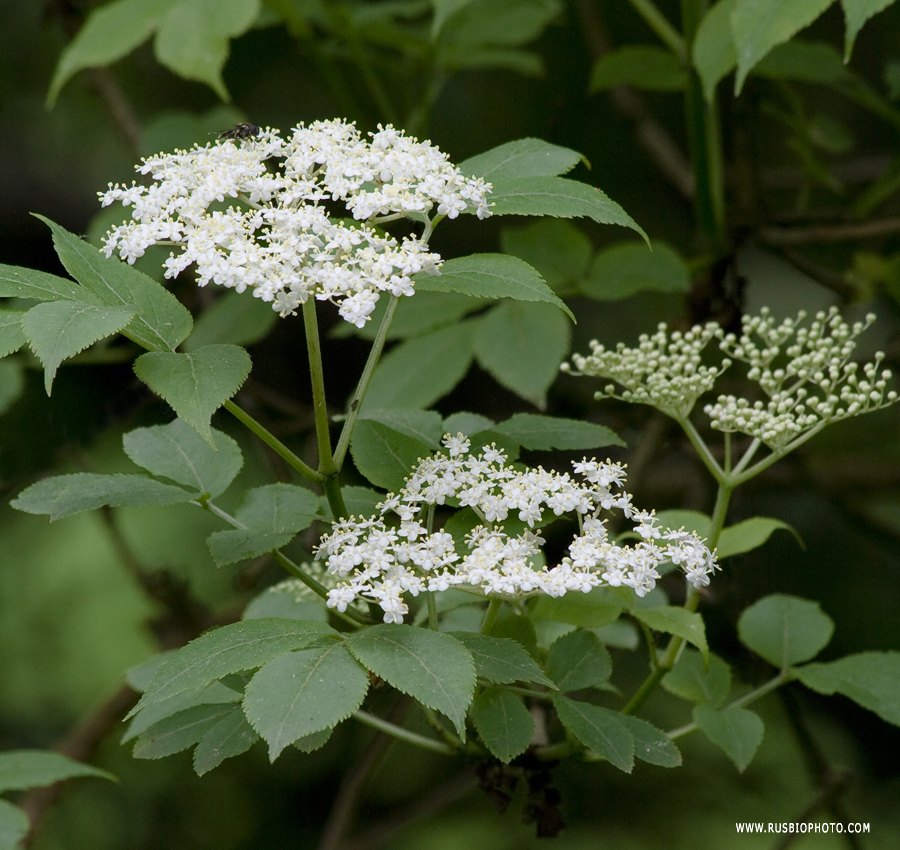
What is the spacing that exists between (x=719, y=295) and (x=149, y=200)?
152cm

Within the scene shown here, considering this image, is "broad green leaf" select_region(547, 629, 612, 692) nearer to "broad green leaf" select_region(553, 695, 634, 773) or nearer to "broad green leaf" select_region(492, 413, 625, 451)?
"broad green leaf" select_region(553, 695, 634, 773)

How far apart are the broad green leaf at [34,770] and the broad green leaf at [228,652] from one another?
0.73m

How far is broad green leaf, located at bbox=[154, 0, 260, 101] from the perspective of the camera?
5.83 ft

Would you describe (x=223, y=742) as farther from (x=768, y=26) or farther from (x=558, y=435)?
(x=768, y=26)

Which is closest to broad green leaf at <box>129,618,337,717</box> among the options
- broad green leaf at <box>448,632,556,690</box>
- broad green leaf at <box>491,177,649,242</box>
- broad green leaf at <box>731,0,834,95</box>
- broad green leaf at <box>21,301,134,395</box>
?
broad green leaf at <box>448,632,556,690</box>

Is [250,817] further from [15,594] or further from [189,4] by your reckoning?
[189,4]

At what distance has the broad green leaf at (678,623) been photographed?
1.03 m

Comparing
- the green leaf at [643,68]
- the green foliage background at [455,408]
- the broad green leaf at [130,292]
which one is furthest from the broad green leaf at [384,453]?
the green leaf at [643,68]

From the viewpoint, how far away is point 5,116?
127 inches

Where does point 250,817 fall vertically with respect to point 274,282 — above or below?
below

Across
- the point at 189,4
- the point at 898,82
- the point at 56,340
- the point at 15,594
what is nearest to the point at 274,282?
the point at 56,340

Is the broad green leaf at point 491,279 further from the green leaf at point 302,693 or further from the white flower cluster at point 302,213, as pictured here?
the green leaf at point 302,693

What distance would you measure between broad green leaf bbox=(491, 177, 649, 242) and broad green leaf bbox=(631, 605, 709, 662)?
43 centimetres

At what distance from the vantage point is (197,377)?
86cm
